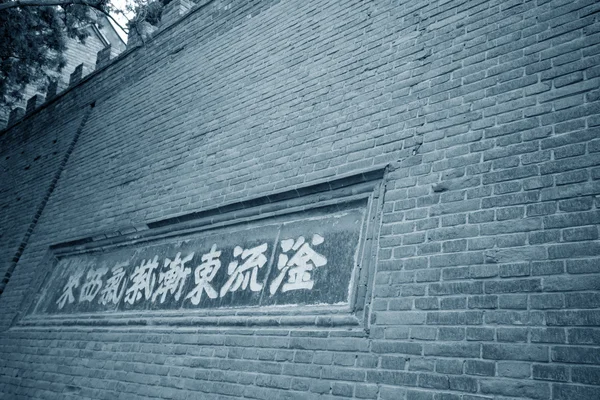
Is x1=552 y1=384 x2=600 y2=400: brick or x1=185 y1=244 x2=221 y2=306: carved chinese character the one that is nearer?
x1=552 y1=384 x2=600 y2=400: brick

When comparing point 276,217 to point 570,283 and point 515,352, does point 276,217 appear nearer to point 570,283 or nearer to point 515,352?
point 515,352

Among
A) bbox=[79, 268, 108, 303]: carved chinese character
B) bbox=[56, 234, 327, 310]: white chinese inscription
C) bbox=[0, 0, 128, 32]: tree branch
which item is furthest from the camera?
bbox=[0, 0, 128, 32]: tree branch

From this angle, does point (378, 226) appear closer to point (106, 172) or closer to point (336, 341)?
point (336, 341)

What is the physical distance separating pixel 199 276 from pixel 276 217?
909 millimetres

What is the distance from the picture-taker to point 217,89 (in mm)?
4836

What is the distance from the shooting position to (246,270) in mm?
3340

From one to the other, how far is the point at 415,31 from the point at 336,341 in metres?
2.42

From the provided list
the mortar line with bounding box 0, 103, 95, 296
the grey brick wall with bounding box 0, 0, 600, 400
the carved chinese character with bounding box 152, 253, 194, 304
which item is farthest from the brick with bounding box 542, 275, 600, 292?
the mortar line with bounding box 0, 103, 95, 296

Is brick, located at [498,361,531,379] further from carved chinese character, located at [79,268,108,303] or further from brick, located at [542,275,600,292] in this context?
carved chinese character, located at [79,268,108,303]

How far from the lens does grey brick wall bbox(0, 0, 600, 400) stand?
1997mm

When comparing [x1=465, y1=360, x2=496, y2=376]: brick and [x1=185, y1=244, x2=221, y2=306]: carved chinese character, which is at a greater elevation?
[x1=185, y1=244, x2=221, y2=306]: carved chinese character

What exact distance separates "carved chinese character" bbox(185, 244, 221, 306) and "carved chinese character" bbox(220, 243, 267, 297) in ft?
0.51

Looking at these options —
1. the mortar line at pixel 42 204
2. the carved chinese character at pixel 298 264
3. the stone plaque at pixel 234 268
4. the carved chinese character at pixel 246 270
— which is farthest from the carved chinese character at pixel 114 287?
the mortar line at pixel 42 204

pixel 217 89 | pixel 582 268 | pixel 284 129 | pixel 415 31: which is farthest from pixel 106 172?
pixel 582 268
